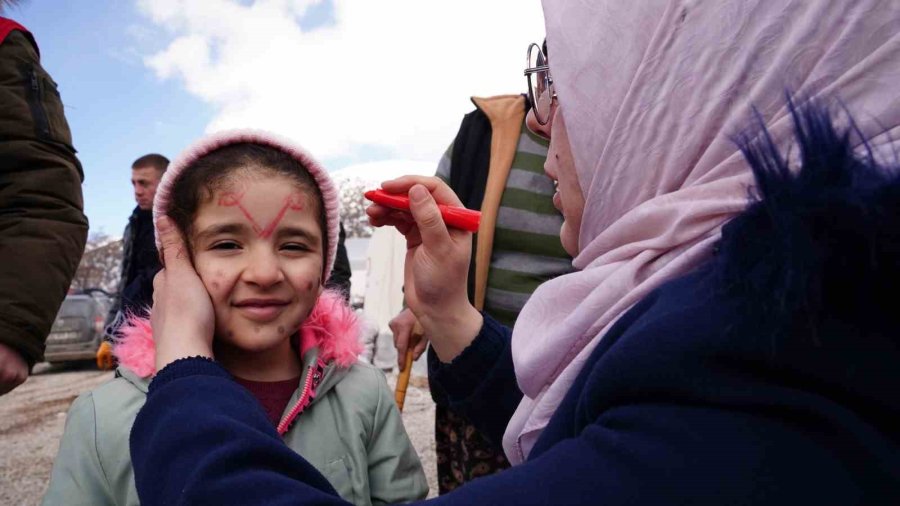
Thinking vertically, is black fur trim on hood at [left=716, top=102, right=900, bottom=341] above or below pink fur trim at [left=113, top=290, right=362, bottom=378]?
above

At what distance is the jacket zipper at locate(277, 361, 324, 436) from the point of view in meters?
1.58

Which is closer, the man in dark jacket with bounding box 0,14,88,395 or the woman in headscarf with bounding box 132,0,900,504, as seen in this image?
the woman in headscarf with bounding box 132,0,900,504

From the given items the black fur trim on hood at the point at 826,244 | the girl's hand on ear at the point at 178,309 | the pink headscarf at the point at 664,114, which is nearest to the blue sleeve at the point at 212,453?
the girl's hand on ear at the point at 178,309

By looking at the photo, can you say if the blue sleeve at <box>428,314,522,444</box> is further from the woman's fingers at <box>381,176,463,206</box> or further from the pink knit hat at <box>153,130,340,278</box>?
the pink knit hat at <box>153,130,340,278</box>

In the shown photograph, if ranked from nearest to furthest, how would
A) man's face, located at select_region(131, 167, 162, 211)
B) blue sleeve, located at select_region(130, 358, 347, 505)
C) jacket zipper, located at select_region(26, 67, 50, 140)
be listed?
blue sleeve, located at select_region(130, 358, 347, 505), jacket zipper, located at select_region(26, 67, 50, 140), man's face, located at select_region(131, 167, 162, 211)

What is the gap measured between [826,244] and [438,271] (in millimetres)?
1018

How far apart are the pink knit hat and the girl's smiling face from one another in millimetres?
114

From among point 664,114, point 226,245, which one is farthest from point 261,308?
point 664,114

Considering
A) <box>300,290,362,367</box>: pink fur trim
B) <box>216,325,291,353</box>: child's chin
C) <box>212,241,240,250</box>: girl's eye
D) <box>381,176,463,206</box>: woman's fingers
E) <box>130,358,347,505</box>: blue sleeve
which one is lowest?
<box>300,290,362,367</box>: pink fur trim

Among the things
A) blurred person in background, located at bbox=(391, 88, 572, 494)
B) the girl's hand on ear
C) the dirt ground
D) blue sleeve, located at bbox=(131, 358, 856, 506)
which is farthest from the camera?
the dirt ground

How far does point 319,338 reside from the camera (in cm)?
182

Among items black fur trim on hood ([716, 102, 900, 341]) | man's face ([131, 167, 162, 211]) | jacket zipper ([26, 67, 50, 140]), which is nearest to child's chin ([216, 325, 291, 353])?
jacket zipper ([26, 67, 50, 140])

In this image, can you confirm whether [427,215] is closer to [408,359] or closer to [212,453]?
[212,453]

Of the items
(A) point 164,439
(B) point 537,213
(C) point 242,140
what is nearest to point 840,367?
(A) point 164,439
